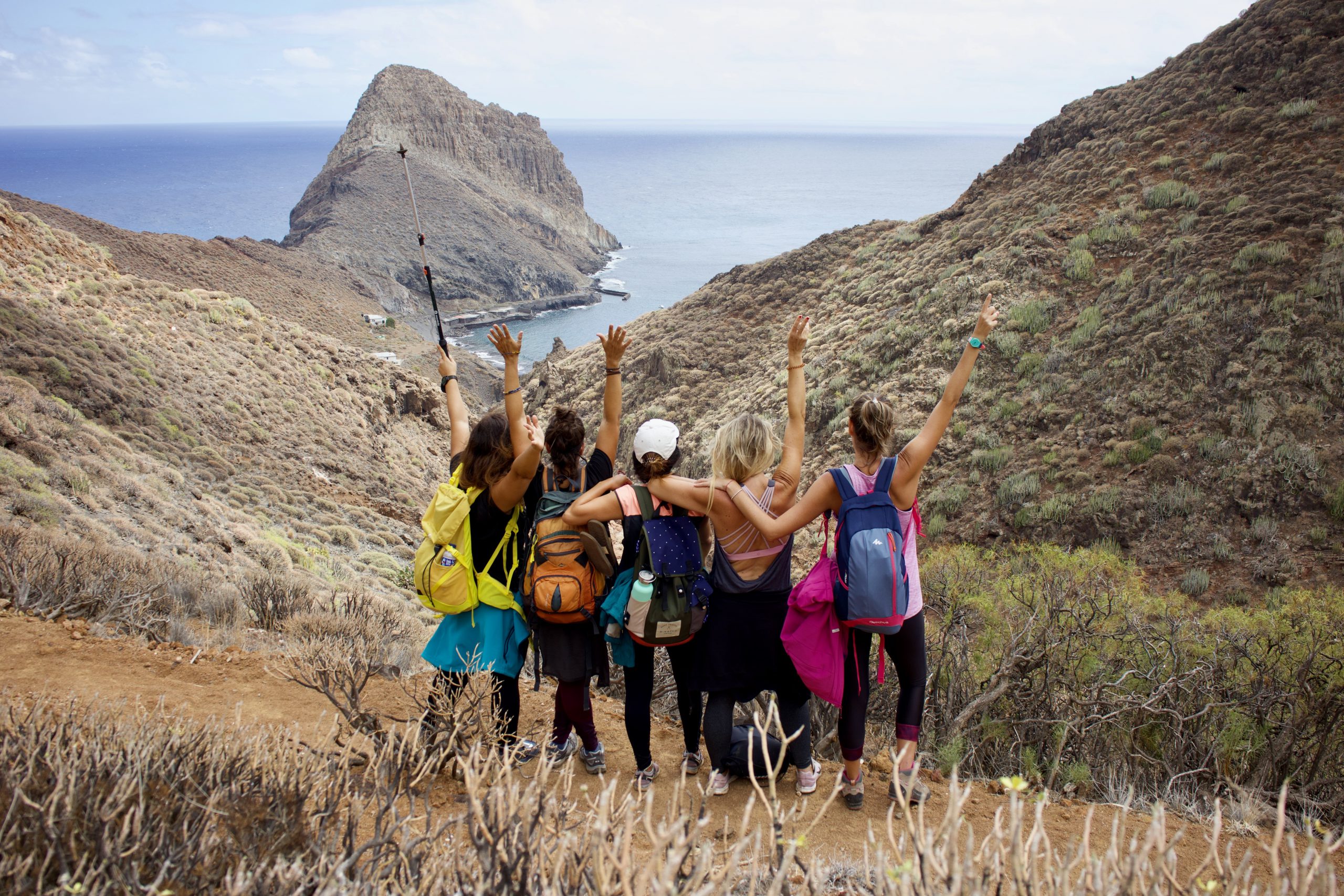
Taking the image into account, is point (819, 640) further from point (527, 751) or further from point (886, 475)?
point (527, 751)

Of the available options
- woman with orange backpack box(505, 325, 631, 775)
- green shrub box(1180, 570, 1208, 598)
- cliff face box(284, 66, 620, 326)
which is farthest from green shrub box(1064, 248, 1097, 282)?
cliff face box(284, 66, 620, 326)

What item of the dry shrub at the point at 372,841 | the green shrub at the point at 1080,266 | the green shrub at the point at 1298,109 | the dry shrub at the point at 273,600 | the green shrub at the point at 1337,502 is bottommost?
the dry shrub at the point at 273,600

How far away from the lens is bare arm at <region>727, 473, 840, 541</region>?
3.05m

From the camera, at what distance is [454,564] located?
3271mm

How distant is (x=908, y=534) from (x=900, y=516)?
13 cm

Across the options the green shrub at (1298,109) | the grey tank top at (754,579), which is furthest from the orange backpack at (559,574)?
the green shrub at (1298,109)

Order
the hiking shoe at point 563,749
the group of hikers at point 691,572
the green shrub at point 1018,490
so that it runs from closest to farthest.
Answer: the group of hikers at point 691,572 → the hiking shoe at point 563,749 → the green shrub at point 1018,490

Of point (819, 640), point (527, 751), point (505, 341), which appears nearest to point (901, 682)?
point (819, 640)

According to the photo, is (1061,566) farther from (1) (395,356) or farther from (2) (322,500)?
(1) (395,356)

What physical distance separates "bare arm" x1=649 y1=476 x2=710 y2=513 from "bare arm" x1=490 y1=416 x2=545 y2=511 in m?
0.52

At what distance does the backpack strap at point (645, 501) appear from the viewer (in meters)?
3.18

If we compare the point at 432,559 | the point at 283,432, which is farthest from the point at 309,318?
A: the point at 432,559

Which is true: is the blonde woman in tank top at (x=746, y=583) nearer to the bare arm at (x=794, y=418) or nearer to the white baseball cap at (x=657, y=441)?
the bare arm at (x=794, y=418)

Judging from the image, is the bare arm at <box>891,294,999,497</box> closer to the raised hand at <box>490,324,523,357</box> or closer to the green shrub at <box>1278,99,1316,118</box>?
the raised hand at <box>490,324,523,357</box>
